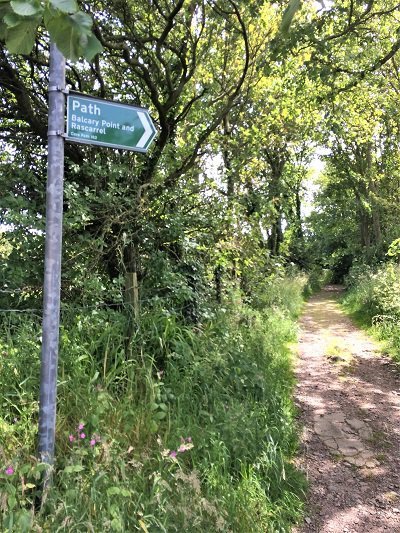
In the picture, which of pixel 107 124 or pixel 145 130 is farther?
pixel 145 130

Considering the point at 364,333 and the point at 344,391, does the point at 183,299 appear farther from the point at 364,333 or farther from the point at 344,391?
the point at 364,333

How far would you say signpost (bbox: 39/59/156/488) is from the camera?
7.30 ft

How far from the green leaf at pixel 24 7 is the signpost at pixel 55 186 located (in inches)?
42.6

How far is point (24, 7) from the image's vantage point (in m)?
1.16

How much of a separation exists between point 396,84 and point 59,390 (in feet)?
41.8

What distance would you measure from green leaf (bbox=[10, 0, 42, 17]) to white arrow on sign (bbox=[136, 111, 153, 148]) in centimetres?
131

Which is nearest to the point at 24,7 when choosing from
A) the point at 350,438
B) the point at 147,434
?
the point at 147,434

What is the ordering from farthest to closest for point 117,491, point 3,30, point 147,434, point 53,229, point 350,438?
1. point 350,438
2. point 147,434
3. point 117,491
4. point 53,229
5. point 3,30

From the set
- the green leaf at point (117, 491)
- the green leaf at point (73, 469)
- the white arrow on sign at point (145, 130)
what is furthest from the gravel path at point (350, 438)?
the white arrow on sign at point (145, 130)

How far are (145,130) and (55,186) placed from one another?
0.62 metres

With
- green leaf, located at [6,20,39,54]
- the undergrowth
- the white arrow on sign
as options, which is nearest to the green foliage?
green leaf, located at [6,20,39,54]

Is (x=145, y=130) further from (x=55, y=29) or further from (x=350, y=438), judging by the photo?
(x=350, y=438)

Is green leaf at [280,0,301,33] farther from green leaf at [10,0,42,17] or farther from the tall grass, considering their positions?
the tall grass

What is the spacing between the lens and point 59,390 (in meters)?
3.10
